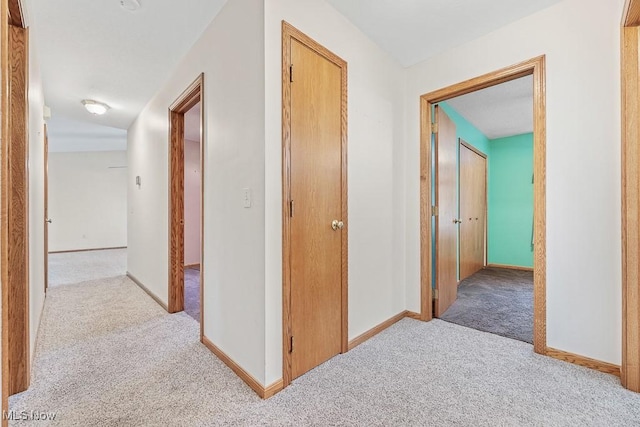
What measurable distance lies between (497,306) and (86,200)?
9.20 m

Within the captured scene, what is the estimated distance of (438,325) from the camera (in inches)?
95.9

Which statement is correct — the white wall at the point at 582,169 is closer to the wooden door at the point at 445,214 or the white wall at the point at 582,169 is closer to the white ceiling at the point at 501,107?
the wooden door at the point at 445,214

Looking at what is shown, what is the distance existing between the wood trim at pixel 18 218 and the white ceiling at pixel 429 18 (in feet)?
6.13

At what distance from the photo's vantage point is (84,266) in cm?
520

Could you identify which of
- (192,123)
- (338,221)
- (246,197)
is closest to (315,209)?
(338,221)

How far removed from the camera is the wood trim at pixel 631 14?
1.43 metres

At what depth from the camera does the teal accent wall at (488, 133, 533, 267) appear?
15.6ft

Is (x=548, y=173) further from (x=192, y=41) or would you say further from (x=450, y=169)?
(x=192, y=41)

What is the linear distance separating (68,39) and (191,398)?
111 inches

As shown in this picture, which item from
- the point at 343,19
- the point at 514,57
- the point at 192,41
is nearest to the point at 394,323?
the point at 514,57

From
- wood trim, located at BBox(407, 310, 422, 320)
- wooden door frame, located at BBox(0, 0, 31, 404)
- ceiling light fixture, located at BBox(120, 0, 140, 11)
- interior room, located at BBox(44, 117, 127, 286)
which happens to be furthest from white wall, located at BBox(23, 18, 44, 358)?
interior room, located at BBox(44, 117, 127, 286)

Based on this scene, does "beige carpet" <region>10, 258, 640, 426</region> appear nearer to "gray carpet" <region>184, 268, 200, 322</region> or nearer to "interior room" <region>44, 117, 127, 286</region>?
"gray carpet" <region>184, 268, 200, 322</region>

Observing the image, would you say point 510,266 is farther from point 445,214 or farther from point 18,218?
point 18,218

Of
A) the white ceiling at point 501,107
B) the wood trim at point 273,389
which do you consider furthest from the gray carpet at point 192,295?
the white ceiling at point 501,107
